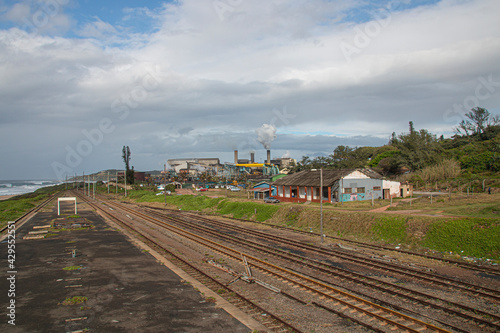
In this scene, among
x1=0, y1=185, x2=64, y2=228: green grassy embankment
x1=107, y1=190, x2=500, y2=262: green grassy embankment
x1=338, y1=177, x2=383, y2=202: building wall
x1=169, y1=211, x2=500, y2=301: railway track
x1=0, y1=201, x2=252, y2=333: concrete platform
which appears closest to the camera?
x1=0, y1=201, x2=252, y2=333: concrete platform

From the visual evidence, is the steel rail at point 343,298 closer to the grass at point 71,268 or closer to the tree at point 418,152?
the grass at point 71,268

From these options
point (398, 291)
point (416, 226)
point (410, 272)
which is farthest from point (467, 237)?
point (398, 291)

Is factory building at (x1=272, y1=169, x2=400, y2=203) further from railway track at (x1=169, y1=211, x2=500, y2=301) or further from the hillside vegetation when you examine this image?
railway track at (x1=169, y1=211, x2=500, y2=301)

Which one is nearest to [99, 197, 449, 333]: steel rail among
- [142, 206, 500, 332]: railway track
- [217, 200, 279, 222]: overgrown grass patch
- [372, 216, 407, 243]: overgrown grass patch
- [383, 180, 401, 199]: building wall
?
[142, 206, 500, 332]: railway track

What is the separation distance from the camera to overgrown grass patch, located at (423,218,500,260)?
1856cm

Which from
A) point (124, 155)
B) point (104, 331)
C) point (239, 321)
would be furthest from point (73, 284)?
point (124, 155)

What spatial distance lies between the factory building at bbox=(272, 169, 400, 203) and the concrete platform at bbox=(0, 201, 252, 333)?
30.4m

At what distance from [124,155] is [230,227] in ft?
305

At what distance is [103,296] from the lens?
1253cm

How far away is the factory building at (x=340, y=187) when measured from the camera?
146 ft

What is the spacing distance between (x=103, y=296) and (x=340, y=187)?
36.1 m

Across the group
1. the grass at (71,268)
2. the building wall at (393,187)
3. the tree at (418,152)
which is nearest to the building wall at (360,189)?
the building wall at (393,187)

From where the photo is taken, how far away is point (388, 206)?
118ft

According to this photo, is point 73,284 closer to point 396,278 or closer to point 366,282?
point 366,282
